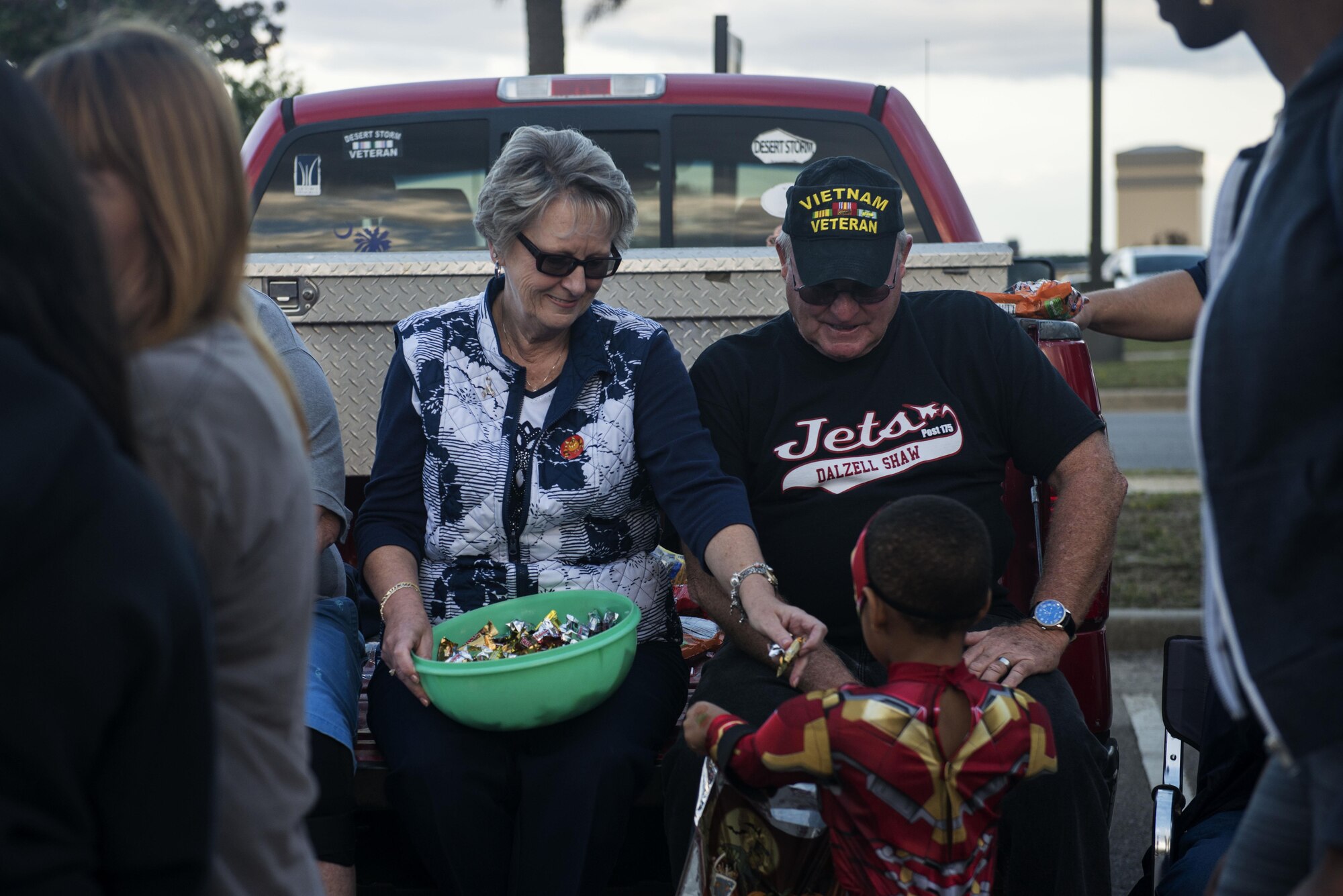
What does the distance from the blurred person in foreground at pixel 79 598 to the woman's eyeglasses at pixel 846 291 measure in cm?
190

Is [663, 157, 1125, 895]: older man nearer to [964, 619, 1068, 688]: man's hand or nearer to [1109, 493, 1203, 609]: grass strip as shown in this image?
[964, 619, 1068, 688]: man's hand

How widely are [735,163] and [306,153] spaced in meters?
1.49

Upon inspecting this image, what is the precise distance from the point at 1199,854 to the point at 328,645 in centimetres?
179

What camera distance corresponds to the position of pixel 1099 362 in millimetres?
20141

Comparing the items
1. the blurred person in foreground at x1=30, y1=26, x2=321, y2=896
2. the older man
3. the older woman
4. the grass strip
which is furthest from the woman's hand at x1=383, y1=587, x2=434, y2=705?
the grass strip

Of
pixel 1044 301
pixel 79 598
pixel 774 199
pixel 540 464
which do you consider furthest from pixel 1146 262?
pixel 79 598

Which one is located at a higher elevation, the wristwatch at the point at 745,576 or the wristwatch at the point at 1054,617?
the wristwatch at the point at 745,576

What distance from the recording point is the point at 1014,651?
2.62m

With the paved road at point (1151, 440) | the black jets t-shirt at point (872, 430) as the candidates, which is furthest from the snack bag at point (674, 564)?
the paved road at point (1151, 440)

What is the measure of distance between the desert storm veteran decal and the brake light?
1895 mm

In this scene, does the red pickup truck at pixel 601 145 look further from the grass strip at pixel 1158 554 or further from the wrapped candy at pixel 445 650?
the grass strip at pixel 1158 554

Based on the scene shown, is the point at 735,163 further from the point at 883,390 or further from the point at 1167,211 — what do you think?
the point at 1167,211

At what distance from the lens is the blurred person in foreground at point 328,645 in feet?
8.16

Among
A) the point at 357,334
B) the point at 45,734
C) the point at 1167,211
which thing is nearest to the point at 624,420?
the point at 357,334
